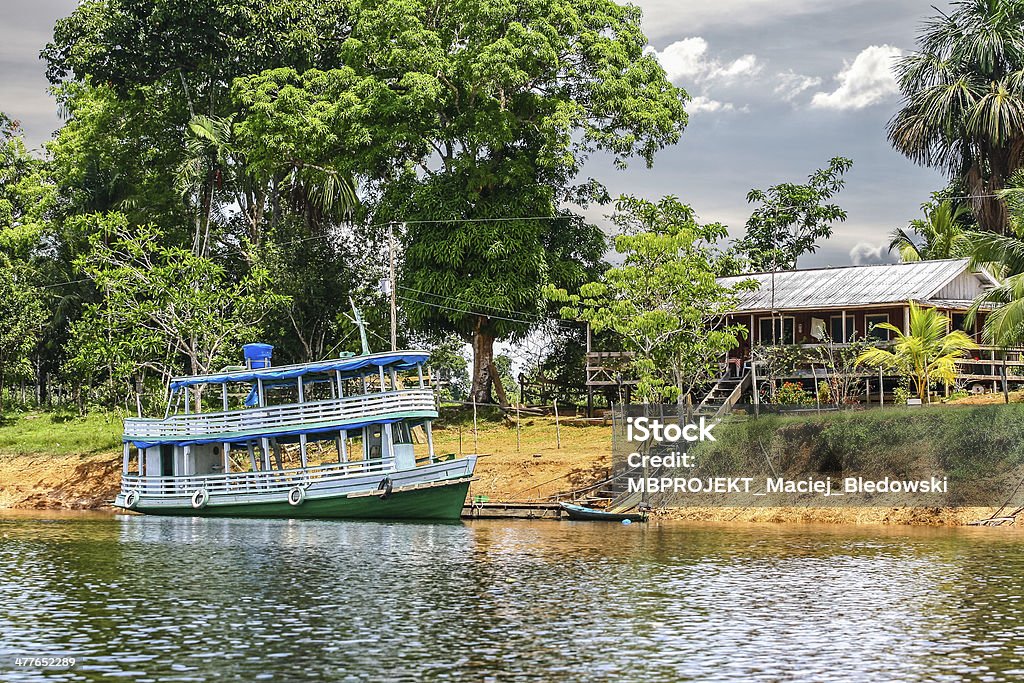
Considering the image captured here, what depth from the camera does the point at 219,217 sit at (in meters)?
71.1

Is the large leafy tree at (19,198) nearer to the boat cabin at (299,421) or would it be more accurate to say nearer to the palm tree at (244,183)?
the palm tree at (244,183)

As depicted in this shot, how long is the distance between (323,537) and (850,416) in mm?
16849

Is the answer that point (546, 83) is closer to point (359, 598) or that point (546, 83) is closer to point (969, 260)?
point (969, 260)

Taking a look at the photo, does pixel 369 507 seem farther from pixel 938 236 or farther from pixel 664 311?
pixel 938 236

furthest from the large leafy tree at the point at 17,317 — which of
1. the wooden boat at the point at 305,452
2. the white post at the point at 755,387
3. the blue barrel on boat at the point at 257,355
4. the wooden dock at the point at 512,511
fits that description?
the white post at the point at 755,387

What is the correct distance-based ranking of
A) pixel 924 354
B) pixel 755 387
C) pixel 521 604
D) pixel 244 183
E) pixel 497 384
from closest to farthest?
1. pixel 521 604
2. pixel 924 354
3. pixel 755 387
4. pixel 497 384
5. pixel 244 183

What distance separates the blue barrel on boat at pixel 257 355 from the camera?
44.2 metres

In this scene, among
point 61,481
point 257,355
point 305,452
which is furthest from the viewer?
point 61,481

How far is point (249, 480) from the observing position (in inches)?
1726

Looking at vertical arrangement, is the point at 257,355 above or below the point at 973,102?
below

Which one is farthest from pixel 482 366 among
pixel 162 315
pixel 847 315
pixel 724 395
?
pixel 847 315

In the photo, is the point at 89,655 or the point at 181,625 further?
the point at 181,625

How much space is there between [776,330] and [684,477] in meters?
15.3

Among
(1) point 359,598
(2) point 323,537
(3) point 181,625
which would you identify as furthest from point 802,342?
(3) point 181,625
